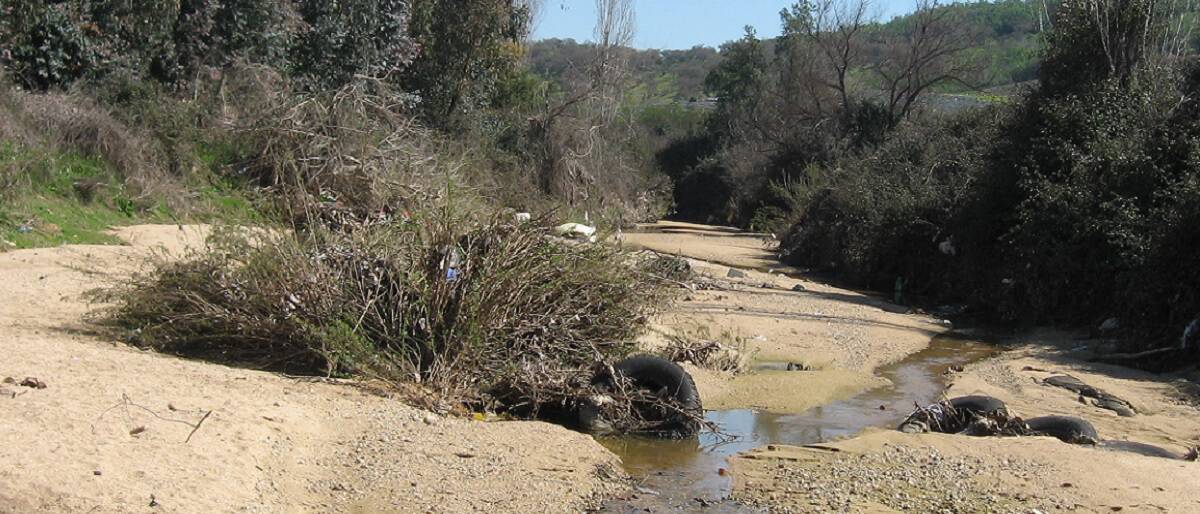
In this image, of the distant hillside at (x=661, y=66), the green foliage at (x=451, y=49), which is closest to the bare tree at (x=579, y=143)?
the green foliage at (x=451, y=49)

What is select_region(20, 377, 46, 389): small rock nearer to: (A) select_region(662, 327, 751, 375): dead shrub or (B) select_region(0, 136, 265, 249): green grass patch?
(A) select_region(662, 327, 751, 375): dead shrub

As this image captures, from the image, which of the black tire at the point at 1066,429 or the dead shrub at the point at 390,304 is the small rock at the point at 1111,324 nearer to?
the black tire at the point at 1066,429

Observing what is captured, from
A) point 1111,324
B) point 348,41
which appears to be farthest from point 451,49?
point 1111,324

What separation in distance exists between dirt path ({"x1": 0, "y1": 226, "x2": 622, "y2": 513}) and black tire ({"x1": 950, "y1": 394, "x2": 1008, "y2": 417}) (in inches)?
134

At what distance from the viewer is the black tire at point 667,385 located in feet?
30.2

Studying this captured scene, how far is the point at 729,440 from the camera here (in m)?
9.23

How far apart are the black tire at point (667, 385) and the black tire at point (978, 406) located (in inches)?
90.2

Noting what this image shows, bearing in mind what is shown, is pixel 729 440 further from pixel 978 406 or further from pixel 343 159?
pixel 343 159

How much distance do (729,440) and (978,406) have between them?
2.23m

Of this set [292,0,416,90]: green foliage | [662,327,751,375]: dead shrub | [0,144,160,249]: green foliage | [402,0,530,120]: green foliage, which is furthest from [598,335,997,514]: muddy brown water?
[402,0,530,120]: green foliage

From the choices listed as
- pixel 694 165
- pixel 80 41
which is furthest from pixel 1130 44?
pixel 694 165

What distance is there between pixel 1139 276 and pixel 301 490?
1199 cm

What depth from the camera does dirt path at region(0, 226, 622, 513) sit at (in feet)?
19.4

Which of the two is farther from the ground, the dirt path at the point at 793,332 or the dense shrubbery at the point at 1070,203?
the dense shrubbery at the point at 1070,203
